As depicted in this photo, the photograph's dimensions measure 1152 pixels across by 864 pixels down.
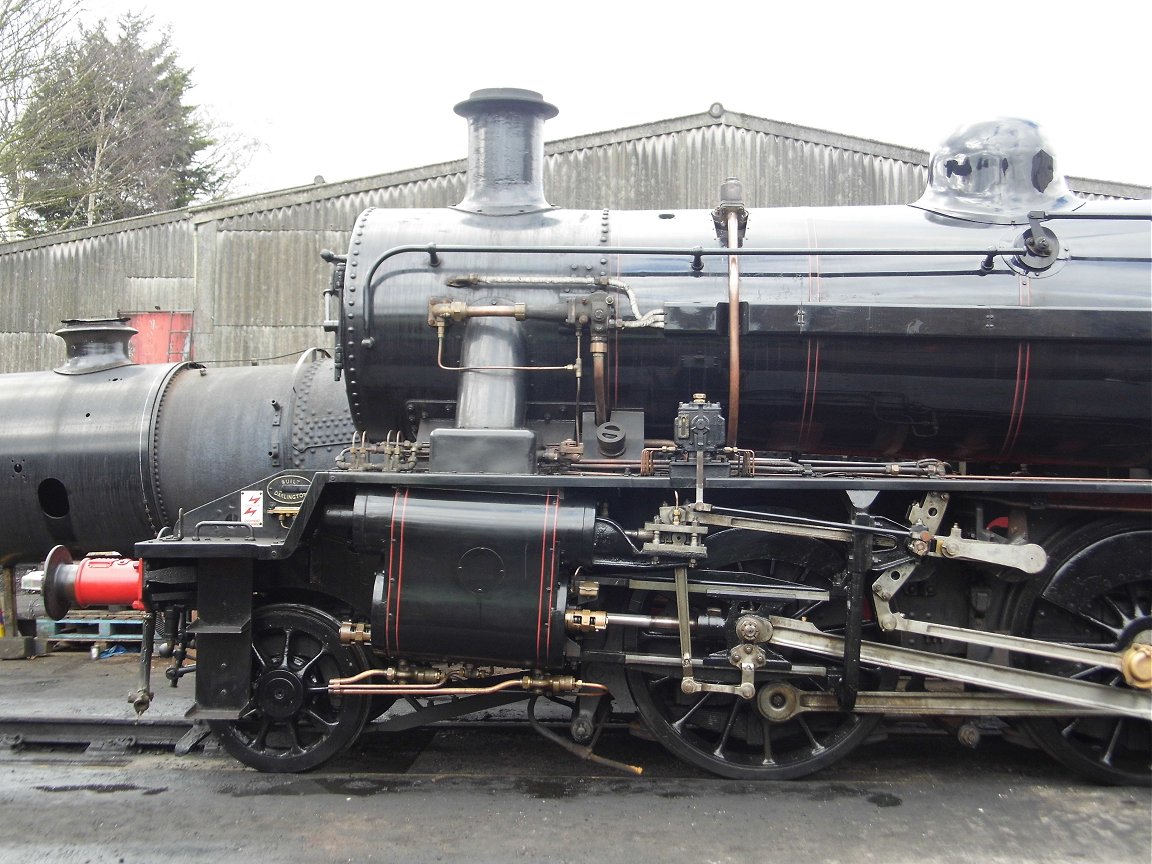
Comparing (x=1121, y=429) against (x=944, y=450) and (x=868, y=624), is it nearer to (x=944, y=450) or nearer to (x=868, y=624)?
(x=944, y=450)

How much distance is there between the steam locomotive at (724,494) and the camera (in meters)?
4.15

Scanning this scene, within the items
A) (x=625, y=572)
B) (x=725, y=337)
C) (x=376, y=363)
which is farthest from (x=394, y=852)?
(x=725, y=337)

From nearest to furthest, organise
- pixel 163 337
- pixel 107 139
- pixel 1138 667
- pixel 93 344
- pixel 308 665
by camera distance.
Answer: pixel 1138 667 < pixel 308 665 < pixel 93 344 < pixel 163 337 < pixel 107 139

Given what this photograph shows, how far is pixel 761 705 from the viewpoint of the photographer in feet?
14.3

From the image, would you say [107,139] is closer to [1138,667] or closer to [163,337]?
[163,337]

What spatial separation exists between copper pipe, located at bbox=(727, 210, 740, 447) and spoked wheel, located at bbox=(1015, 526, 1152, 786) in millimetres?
1748

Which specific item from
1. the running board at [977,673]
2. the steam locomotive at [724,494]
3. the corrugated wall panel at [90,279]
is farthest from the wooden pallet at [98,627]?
the corrugated wall panel at [90,279]

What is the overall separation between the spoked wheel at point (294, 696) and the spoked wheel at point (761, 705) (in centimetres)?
153

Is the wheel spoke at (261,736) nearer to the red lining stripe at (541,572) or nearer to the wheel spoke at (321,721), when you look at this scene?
the wheel spoke at (321,721)

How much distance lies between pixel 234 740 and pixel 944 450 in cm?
402

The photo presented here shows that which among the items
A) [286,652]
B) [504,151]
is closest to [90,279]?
[504,151]

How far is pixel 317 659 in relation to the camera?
15.3 feet

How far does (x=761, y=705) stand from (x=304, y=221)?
9.89 m

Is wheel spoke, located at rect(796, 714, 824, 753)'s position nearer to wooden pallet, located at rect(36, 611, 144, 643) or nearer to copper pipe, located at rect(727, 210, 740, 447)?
copper pipe, located at rect(727, 210, 740, 447)
